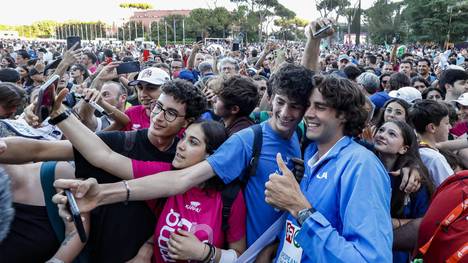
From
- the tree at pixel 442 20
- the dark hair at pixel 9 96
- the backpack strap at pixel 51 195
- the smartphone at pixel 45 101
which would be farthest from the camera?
the tree at pixel 442 20

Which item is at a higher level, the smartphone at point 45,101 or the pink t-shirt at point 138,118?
the smartphone at point 45,101

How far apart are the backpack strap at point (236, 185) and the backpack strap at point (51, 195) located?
3.08ft

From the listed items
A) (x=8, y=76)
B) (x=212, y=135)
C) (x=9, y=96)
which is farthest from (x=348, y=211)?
(x=8, y=76)

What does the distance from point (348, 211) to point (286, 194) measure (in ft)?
0.96

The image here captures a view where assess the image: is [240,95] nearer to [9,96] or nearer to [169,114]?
[169,114]

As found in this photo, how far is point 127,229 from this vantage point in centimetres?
244

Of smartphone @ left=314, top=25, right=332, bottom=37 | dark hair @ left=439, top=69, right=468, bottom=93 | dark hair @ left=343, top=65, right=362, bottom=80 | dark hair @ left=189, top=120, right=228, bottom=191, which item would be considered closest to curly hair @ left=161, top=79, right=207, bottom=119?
dark hair @ left=189, top=120, right=228, bottom=191

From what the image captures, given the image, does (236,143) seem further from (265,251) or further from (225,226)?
(265,251)

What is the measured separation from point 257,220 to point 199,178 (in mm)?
459

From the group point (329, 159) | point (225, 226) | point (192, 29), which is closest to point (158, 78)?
point (225, 226)

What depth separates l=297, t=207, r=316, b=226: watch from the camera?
1846 millimetres

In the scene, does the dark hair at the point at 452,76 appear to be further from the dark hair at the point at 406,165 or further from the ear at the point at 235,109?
the ear at the point at 235,109

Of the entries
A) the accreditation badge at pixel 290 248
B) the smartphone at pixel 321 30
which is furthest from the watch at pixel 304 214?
the smartphone at pixel 321 30

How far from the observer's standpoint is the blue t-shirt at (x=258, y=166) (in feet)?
7.68
